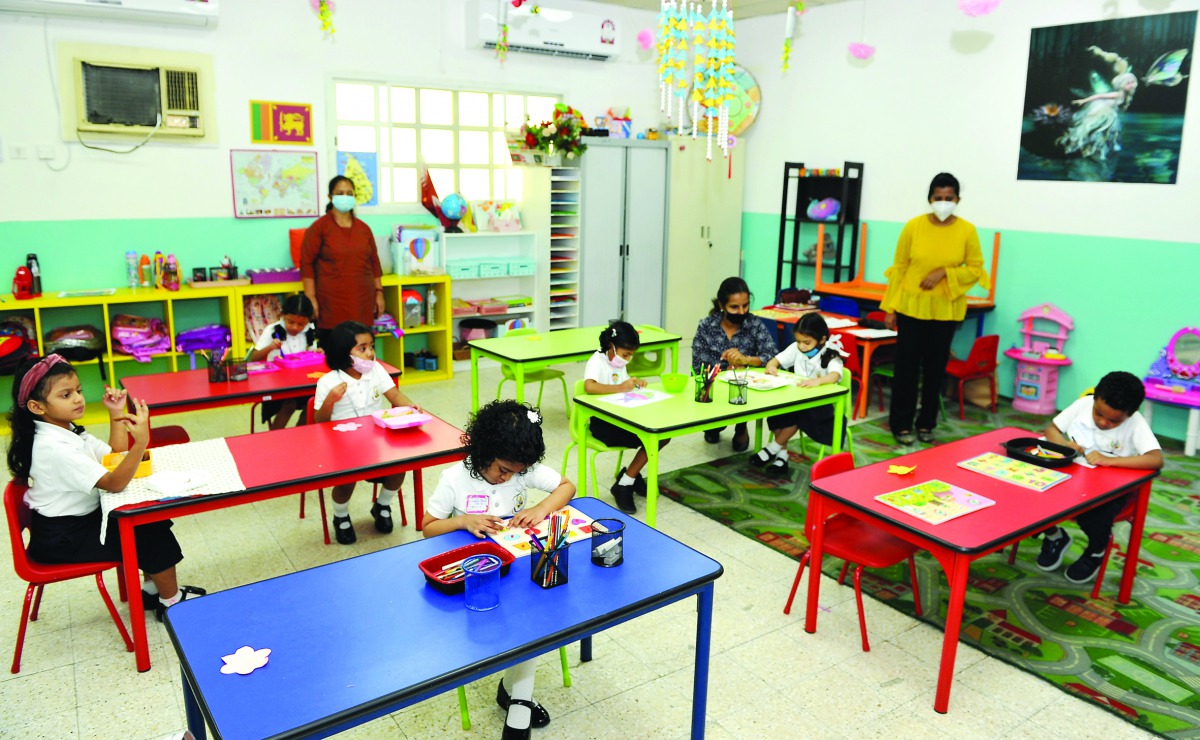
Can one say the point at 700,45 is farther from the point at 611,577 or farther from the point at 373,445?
the point at 611,577

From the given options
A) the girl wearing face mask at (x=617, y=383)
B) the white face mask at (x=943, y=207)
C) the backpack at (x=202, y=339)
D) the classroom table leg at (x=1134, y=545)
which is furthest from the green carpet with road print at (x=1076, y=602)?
the backpack at (x=202, y=339)

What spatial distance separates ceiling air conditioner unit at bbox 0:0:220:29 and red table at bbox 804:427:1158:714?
18.3ft

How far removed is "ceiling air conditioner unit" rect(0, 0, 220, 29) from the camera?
570 centimetres

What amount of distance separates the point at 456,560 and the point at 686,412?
1.93 m

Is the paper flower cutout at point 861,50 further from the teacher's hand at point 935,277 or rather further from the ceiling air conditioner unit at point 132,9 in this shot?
the ceiling air conditioner unit at point 132,9

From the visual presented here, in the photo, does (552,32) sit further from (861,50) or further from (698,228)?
(861,50)

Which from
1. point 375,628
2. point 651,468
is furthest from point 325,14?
point 375,628

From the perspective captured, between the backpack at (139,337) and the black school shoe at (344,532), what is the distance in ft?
9.48

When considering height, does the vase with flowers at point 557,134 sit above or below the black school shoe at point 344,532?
above

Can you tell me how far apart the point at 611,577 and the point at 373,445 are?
1.53 m

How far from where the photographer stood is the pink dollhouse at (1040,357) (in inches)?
258

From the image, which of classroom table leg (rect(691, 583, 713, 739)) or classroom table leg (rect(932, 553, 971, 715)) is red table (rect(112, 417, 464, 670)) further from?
classroom table leg (rect(932, 553, 971, 715))

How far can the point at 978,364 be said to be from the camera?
6383 mm

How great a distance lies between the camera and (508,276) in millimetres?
7980
